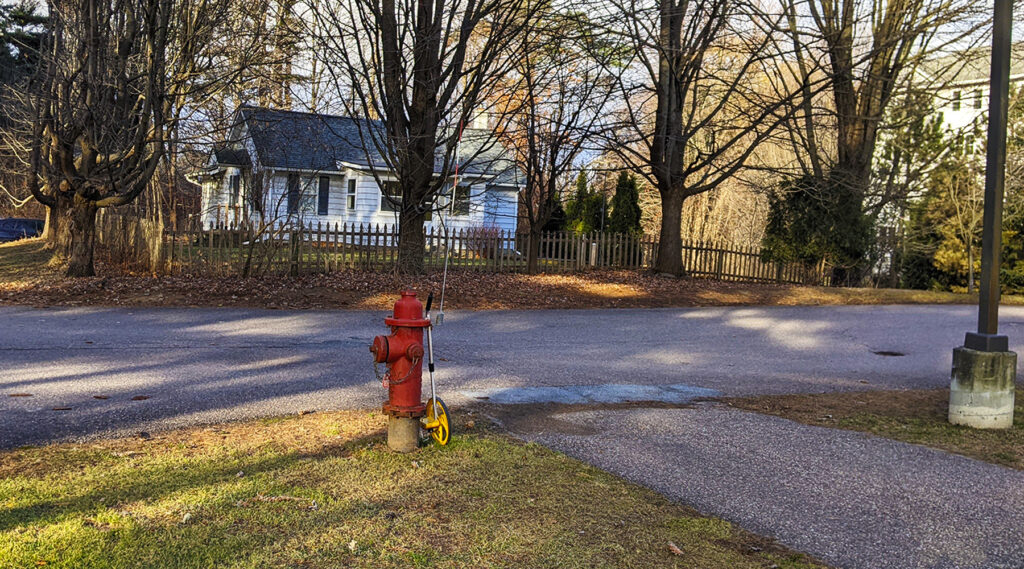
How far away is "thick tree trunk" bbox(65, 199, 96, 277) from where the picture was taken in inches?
662

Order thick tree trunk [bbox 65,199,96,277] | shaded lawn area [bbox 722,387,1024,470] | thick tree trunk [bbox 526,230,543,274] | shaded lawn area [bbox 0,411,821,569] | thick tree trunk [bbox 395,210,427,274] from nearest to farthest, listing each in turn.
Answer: shaded lawn area [bbox 0,411,821,569]
shaded lawn area [bbox 722,387,1024,470]
thick tree trunk [bbox 65,199,96,277]
thick tree trunk [bbox 395,210,427,274]
thick tree trunk [bbox 526,230,543,274]

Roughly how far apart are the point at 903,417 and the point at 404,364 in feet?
16.6

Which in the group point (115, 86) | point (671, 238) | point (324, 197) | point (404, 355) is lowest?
point (404, 355)

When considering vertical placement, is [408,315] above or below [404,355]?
above

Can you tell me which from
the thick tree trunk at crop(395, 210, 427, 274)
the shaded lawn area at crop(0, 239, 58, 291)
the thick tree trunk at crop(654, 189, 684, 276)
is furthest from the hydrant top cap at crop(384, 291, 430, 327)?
the thick tree trunk at crop(654, 189, 684, 276)

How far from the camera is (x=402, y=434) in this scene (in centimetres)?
542

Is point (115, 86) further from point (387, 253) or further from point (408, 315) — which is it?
point (408, 315)

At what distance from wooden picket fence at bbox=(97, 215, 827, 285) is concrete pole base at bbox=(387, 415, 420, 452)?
5.91 metres

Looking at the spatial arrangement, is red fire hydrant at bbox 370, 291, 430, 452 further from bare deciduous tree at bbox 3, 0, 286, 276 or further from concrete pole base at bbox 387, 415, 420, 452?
bare deciduous tree at bbox 3, 0, 286, 276

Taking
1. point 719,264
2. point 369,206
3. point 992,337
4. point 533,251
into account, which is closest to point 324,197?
point 369,206

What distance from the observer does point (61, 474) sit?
4652 mm

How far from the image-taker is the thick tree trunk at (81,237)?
55.2 feet

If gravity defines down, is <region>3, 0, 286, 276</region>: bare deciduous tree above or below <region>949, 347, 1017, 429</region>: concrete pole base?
above

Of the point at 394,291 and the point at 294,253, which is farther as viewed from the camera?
the point at 294,253
